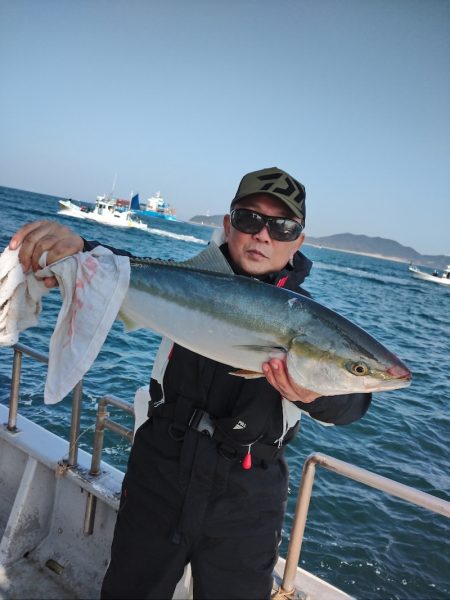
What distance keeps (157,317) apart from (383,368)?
1376 millimetres

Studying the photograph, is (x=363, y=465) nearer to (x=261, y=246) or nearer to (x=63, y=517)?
(x=63, y=517)

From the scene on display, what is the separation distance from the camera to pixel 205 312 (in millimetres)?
2582

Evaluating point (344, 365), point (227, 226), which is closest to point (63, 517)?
point (227, 226)

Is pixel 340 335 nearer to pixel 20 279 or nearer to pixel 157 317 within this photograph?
pixel 157 317

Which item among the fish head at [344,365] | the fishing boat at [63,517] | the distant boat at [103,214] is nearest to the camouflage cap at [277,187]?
the fish head at [344,365]

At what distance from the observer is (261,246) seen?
9.68ft

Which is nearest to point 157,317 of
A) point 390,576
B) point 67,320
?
point 67,320

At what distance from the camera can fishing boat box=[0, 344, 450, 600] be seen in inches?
139

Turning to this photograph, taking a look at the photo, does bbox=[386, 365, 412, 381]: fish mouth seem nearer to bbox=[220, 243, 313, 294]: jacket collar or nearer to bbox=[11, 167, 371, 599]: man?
bbox=[11, 167, 371, 599]: man

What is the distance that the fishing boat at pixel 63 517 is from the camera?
139 inches

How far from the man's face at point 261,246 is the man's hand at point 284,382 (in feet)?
2.89

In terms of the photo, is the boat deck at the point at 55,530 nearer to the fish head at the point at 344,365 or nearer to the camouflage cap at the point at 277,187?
the fish head at the point at 344,365

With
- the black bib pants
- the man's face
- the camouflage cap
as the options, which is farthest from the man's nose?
the black bib pants

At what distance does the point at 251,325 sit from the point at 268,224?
82 cm
